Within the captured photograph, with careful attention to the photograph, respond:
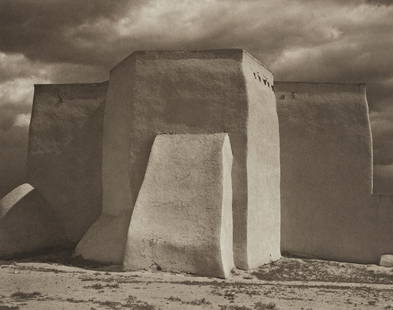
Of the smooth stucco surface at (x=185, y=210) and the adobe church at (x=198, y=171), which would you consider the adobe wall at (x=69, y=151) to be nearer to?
the adobe church at (x=198, y=171)

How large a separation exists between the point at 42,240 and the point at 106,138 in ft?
13.3

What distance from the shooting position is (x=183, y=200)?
549 inches

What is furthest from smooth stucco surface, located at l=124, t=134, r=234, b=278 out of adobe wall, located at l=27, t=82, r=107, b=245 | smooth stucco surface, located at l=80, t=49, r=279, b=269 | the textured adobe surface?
the textured adobe surface

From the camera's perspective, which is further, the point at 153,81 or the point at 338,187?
the point at 338,187

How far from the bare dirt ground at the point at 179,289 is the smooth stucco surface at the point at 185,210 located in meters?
0.47

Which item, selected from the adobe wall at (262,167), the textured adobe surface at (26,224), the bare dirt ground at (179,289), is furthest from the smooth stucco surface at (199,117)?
the textured adobe surface at (26,224)

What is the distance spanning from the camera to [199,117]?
598 inches

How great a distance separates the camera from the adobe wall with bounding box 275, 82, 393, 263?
17453mm

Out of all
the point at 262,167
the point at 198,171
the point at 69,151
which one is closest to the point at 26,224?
the point at 69,151

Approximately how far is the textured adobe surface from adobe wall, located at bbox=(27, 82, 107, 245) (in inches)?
15.3

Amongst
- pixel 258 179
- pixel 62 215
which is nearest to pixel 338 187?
pixel 258 179

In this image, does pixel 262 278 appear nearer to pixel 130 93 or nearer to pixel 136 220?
pixel 136 220

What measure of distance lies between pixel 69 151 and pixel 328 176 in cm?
909

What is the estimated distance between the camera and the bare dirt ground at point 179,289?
980 centimetres
